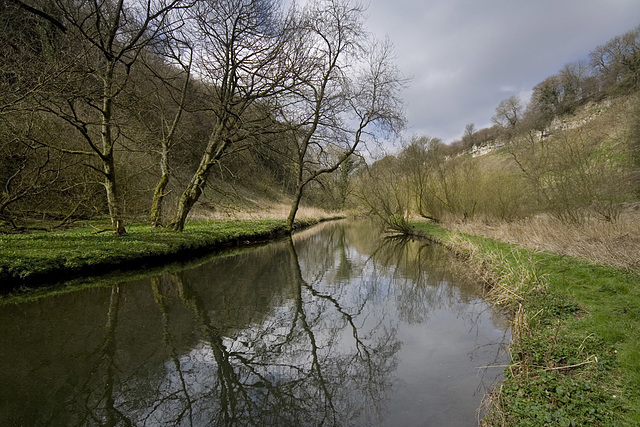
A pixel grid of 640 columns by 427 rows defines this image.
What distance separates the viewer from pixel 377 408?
3500 millimetres

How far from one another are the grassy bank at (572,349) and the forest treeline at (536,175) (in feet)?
15.9

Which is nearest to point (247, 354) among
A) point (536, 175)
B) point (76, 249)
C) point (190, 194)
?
point (76, 249)

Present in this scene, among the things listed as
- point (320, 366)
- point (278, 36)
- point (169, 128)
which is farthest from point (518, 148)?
point (320, 366)

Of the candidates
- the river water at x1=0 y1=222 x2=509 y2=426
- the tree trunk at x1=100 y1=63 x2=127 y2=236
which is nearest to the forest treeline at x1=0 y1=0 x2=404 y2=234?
the tree trunk at x1=100 y1=63 x2=127 y2=236

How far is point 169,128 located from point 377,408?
1312 cm

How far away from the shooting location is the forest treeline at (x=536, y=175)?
10391mm

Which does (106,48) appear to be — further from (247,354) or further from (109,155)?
(247,354)

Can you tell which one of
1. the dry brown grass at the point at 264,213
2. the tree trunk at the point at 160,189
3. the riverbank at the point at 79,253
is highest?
the tree trunk at the point at 160,189

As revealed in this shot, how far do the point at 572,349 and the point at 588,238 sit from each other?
5.89 meters

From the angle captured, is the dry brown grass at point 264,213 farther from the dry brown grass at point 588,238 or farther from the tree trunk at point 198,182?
the dry brown grass at point 588,238

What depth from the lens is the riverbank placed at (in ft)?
22.6

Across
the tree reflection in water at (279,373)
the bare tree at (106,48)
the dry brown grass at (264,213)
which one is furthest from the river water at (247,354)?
the dry brown grass at (264,213)

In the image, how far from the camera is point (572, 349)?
3.81 metres

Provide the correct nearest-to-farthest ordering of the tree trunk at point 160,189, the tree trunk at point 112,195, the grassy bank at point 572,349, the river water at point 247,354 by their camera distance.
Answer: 1. the grassy bank at point 572,349
2. the river water at point 247,354
3. the tree trunk at point 112,195
4. the tree trunk at point 160,189
